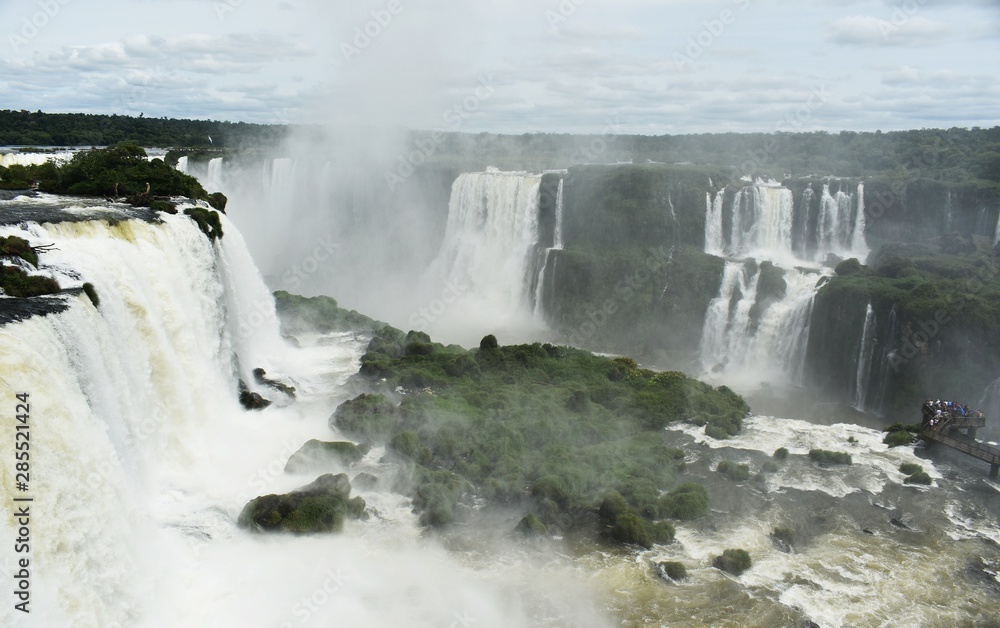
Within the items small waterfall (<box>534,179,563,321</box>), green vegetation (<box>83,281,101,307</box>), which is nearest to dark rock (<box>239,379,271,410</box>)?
green vegetation (<box>83,281,101,307</box>)

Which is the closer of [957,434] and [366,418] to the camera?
[957,434]

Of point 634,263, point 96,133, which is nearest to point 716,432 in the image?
point 634,263

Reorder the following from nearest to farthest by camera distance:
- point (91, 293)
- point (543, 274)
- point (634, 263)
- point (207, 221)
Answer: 1. point (91, 293)
2. point (207, 221)
3. point (634, 263)
4. point (543, 274)

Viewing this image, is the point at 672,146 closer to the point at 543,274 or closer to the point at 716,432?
the point at 543,274

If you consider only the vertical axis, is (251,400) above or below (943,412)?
below

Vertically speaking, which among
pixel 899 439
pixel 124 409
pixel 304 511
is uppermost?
pixel 124 409

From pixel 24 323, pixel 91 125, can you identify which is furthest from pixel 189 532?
pixel 91 125
